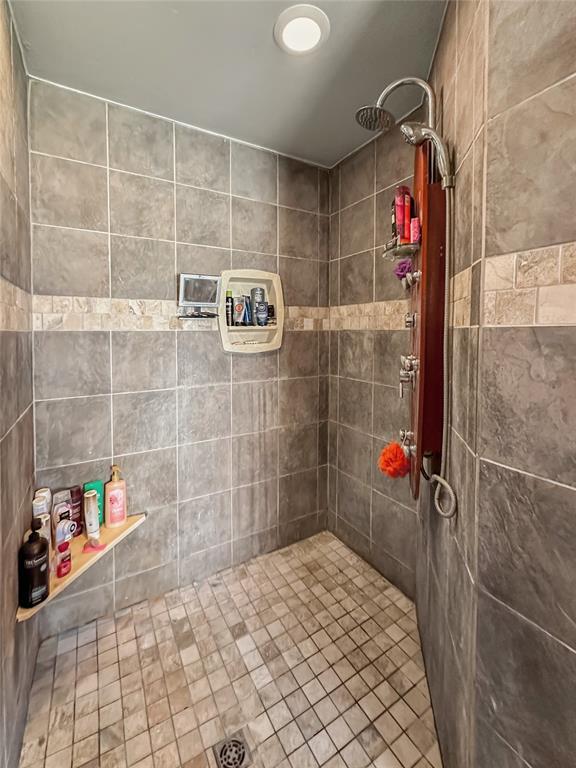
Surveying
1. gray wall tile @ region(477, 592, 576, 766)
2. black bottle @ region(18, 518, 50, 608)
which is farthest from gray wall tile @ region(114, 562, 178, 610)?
gray wall tile @ region(477, 592, 576, 766)

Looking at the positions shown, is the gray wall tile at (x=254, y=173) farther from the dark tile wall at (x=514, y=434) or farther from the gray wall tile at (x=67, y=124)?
the dark tile wall at (x=514, y=434)

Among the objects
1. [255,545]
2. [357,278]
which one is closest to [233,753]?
[255,545]

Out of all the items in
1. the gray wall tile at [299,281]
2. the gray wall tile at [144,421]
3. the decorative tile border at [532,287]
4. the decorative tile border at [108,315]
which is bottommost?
the gray wall tile at [144,421]

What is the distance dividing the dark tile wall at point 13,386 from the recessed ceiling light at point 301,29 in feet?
2.76

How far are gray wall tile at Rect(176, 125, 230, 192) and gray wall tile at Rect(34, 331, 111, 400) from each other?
901 millimetres

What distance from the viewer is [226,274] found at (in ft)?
5.66

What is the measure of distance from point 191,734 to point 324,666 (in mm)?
523

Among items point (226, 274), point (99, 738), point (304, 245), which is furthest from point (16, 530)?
point (304, 245)

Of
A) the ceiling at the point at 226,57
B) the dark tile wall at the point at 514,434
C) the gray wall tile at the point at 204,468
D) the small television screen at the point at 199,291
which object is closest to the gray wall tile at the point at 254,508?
the gray wall tile at the point at 204,468

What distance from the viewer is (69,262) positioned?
4.63 ft

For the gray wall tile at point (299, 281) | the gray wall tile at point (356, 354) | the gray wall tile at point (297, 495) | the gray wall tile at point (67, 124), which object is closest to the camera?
the gray wall tile at point (67, 124)

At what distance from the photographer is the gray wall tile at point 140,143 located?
4.82ft

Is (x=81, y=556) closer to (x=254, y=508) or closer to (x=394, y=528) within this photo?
(x=254, y=508)

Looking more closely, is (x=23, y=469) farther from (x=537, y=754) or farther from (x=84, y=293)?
(x=537, y=754)
